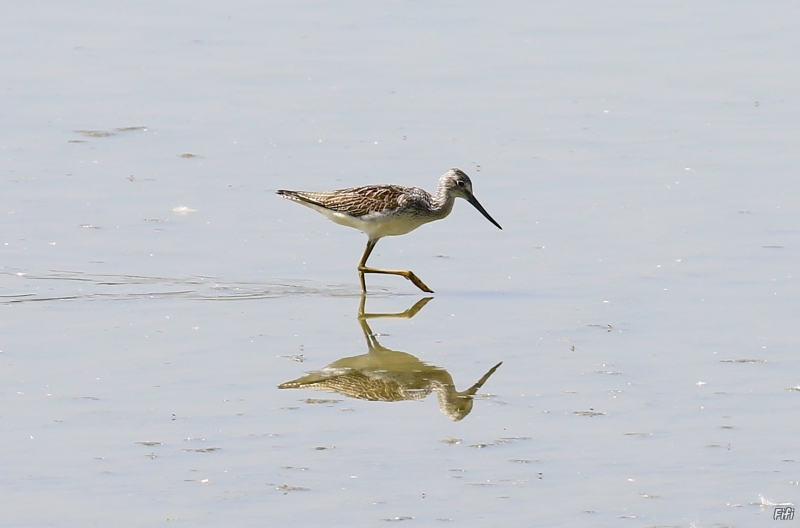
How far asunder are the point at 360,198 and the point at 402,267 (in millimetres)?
643

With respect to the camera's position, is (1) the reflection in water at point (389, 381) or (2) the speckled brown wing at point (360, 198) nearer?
(1) the reflection in water at point (389, 381)

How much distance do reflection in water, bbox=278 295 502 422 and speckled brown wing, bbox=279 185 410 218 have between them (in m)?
2.17

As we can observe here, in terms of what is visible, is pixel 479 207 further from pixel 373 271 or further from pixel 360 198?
pixel 373 271

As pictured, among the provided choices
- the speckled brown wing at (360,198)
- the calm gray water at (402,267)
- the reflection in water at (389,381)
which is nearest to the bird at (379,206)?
the speckled brown wing at (360,198)

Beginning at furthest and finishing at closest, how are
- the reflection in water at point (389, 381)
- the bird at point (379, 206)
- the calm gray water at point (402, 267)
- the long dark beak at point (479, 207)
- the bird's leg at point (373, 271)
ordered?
the long dark beak at point (479, 207)
the bird at point (379, 206)
the bird's leg at point (373, 271)
the reflection in water at point (389, 381)
the calm gray water at point (402, 267)

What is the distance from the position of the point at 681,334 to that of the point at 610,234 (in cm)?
230

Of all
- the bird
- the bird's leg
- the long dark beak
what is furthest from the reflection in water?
the long dark beak

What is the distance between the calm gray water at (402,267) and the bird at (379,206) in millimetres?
337

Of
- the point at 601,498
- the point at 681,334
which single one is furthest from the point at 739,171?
the point at 601,498

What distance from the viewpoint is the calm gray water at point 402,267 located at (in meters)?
7.42

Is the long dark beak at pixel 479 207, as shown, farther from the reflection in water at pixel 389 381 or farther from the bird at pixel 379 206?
the reflection in water at pixel 389 381

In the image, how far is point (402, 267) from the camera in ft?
39.2

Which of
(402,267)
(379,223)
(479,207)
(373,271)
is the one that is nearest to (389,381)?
(373,271)

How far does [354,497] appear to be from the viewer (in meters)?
7.13
